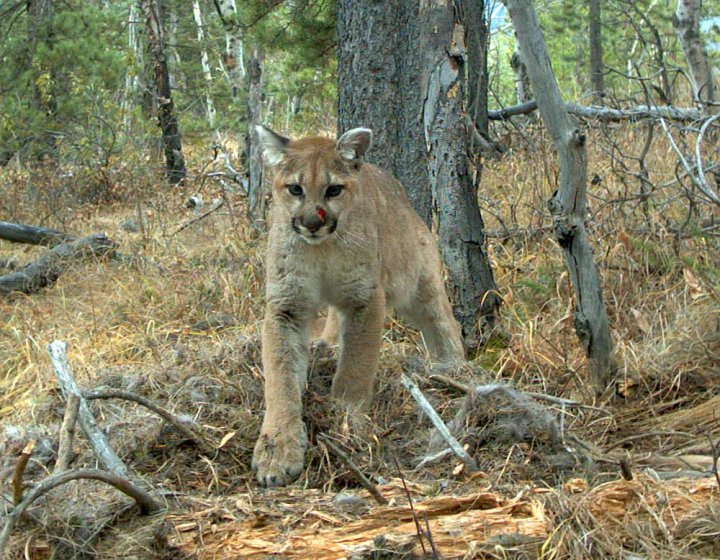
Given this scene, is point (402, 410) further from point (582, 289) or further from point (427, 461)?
point (582, 289)

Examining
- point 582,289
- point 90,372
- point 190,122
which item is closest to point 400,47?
point 582,289

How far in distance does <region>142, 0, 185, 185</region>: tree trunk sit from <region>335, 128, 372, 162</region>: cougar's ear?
26.9 ft

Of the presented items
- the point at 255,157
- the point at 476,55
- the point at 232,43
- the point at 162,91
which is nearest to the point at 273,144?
the point at 255,157

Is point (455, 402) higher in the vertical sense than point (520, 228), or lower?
lower

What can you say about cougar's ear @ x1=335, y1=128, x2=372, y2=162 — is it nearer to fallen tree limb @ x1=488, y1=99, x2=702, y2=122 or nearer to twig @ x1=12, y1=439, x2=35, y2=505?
twig @ x1=12, y1=439, x2=35, y2=505

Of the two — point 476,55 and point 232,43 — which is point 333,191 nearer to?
point 476,55

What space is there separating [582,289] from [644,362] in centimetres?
74

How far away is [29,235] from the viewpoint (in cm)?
894

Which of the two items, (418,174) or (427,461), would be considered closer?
(427,461)

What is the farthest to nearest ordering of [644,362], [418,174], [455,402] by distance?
[418,174], [644,362], [455,402]

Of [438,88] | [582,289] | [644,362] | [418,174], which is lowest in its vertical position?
[644,362]

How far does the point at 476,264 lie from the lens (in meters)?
6.07

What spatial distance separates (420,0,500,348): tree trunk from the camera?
5.70 meters

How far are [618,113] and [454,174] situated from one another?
11.5ft
